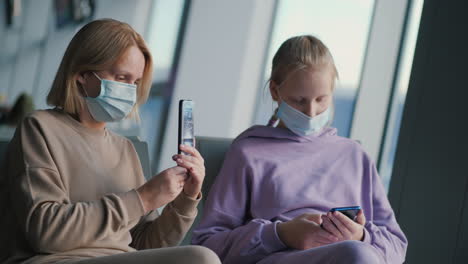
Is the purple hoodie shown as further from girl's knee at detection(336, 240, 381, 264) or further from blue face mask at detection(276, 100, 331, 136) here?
girl's knee at detection(336, 240, 381, 264)

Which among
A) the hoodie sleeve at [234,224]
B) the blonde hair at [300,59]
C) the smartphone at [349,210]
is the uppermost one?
the blonde hair at [300,59]

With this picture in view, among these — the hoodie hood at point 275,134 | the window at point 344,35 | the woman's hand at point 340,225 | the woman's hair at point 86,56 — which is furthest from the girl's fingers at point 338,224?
the window at point 344,35

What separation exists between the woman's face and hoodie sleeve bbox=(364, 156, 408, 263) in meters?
0.83

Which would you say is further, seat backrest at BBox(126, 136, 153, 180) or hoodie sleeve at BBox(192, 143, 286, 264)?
seat backrest at BBox(126, 136, 153, 180)

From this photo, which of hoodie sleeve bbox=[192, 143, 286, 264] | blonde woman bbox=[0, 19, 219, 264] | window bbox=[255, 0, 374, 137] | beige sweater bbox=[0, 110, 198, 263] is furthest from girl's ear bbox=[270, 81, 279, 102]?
window bbox=[255, 0, 374, 137]

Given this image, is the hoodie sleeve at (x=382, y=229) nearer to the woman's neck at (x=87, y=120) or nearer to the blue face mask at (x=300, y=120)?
the blue face mask at (x=300, y=120)

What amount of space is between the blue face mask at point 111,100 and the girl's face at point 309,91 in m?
0.60

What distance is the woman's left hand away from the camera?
1555 millimetres

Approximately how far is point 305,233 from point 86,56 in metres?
0.79

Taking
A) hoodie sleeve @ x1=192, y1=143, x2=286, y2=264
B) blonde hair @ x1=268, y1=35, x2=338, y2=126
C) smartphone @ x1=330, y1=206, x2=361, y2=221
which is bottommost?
hoodie sleeve @ x1=192, y1=143, x2=286, y2=264

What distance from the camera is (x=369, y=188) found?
2070 mm

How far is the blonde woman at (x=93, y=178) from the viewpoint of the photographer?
4.47ft

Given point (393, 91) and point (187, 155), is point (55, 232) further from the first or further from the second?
point (393, 91)

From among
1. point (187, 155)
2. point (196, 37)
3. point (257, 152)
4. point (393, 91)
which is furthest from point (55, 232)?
point (196, 37)
